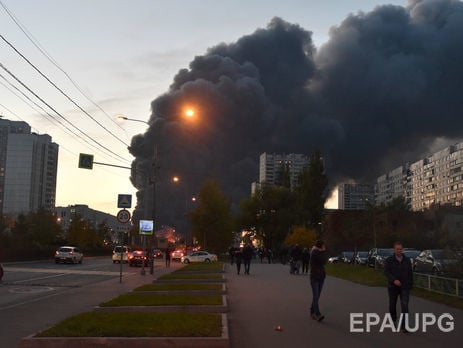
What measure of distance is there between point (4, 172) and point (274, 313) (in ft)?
506

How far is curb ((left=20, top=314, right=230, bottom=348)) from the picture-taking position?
8.62m

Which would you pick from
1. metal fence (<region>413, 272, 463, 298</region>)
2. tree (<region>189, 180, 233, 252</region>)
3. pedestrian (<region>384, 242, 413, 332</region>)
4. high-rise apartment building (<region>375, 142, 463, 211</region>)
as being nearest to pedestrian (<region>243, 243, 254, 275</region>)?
metal fence (<region>413, 272, 463, 298</region>)

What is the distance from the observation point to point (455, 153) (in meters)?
156

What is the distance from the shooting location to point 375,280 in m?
Answer: 23.8

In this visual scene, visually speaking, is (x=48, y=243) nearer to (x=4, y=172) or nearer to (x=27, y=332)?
(x=27, y=332)

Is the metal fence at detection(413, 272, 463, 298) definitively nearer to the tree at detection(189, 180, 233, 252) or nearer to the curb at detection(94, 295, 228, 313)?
the curb at detection(94, 295, 228, 313)

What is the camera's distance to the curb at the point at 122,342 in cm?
862

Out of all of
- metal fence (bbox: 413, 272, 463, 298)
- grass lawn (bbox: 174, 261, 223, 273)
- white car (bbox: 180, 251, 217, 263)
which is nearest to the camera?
metal fence (bbox: 413, 272, 463, 298)

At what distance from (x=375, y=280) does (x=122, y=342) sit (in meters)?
17.1

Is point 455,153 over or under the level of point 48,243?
over

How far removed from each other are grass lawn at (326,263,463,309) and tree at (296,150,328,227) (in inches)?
1430

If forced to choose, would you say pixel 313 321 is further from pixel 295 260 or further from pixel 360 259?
pixel 360 259

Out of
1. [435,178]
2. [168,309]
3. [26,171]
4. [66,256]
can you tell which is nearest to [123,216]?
[168,309]

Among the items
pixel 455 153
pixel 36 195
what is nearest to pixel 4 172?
pixel 36 195
